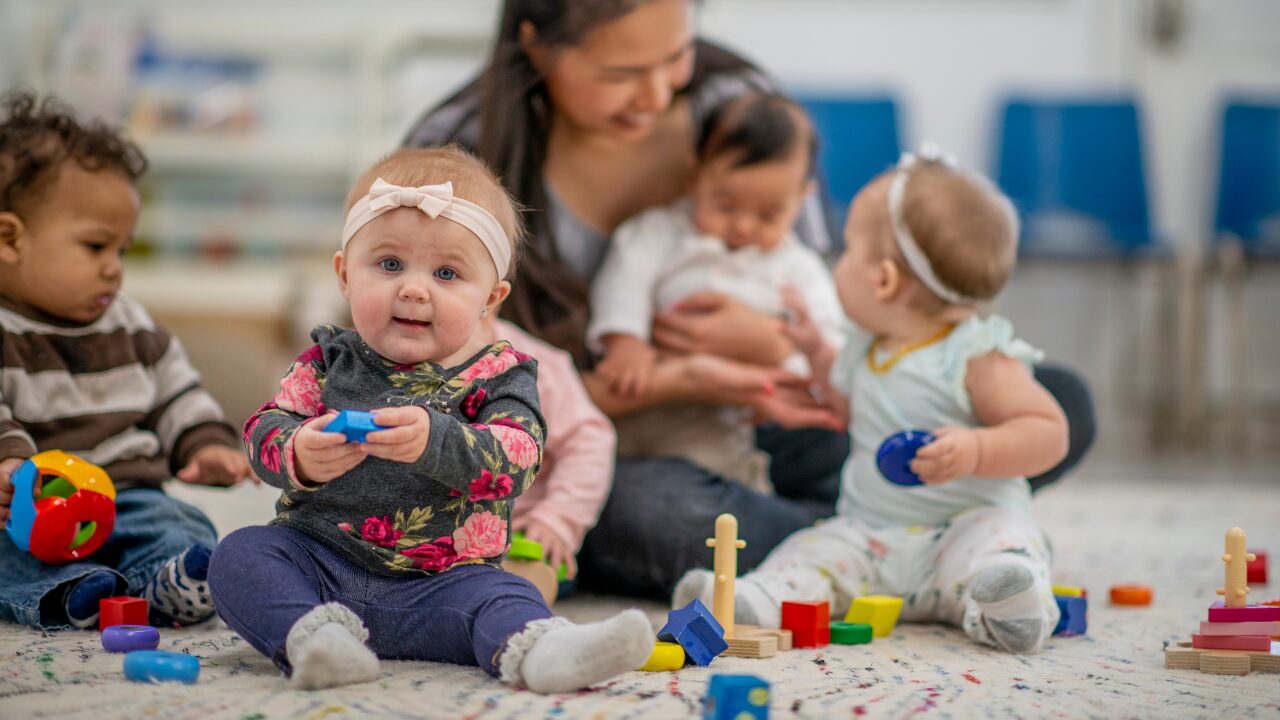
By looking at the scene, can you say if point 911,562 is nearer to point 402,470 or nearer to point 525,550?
point 525,550

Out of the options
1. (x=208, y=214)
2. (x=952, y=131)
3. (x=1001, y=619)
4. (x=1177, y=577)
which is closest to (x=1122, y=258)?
(x=952, y=131)

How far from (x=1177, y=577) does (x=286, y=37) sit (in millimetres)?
3320

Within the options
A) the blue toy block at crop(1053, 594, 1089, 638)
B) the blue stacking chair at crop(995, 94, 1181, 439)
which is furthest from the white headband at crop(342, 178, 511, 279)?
the blue stacking chair at crop(995, 94, 1181, 439)

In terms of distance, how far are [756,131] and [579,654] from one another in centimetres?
84

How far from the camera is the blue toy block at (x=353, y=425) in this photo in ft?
2.82

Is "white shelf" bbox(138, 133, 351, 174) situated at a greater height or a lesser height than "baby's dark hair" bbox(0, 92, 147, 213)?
greater

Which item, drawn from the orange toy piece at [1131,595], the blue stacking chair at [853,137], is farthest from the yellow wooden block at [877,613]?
the blue stacking chair at [853,137]

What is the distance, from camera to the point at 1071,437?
1457 mm

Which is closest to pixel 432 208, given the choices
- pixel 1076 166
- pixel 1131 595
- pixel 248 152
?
pixel 1131 595

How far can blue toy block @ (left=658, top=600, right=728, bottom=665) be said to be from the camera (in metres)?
1.01

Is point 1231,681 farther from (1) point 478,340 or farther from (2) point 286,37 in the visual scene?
(2) point 286,37

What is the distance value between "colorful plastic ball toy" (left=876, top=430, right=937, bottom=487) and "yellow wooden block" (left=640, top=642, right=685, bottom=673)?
0.30 meters

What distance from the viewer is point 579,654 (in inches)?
34.4

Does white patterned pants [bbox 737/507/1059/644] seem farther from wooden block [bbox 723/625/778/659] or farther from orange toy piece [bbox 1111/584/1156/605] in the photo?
orange toy piece [bbox 1111/584/1156/605]
